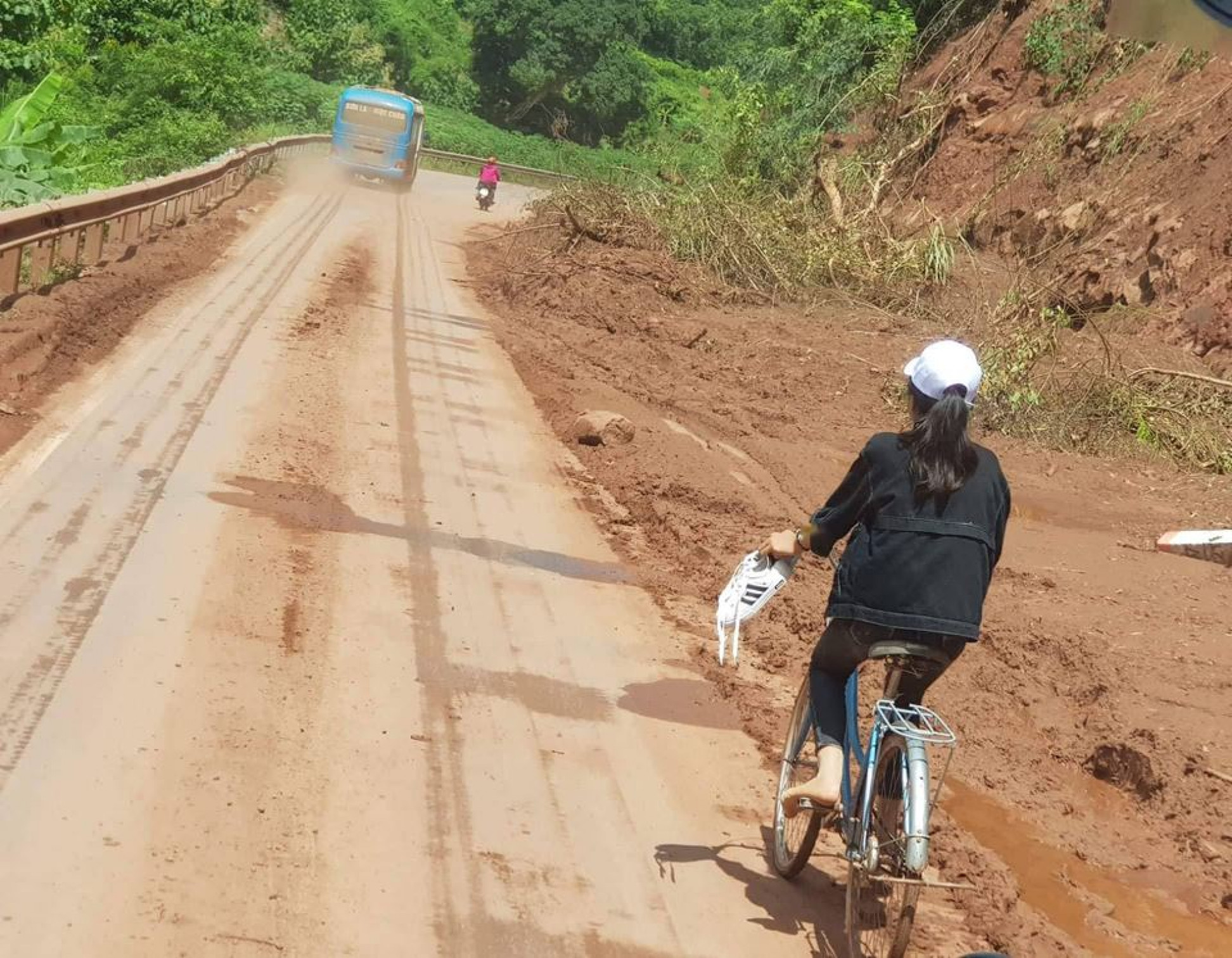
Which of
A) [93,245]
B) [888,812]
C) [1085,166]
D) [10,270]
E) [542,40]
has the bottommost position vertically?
[93,245]

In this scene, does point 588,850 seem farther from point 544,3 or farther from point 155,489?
point 544,3

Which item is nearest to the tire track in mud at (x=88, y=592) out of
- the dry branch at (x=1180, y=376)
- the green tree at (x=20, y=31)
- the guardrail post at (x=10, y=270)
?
the guardrail post at (x=10, y=270)

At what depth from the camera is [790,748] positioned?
552cm

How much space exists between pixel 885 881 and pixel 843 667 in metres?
0.81

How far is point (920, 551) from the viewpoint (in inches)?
188

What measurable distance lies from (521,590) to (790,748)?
117 inches

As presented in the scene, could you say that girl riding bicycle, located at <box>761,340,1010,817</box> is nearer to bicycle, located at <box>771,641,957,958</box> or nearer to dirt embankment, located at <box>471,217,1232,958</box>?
bicycle, located at <box>771,641,957,958</box>

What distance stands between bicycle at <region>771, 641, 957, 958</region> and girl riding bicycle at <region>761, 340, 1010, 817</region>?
6 cm

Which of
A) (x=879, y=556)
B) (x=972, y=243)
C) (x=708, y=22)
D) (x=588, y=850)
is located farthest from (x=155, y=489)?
(x=708, y=22)

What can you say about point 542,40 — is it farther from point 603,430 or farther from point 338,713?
point 338,713

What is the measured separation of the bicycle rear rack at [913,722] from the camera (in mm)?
4566

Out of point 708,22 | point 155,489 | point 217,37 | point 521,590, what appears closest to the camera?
point 521,590

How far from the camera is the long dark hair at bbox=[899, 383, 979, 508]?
4.74m

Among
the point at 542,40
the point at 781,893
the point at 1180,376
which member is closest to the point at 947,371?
the point at 781,893
